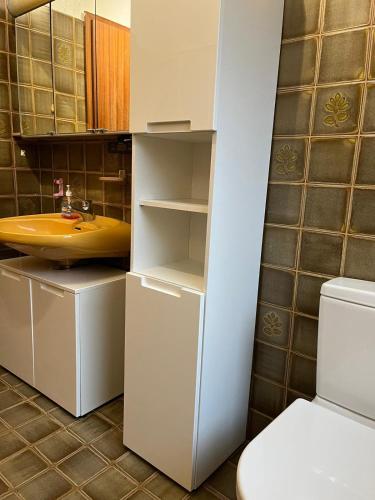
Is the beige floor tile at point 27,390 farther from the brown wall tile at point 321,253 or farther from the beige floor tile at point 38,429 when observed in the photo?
the brown wall tile at point 321,253

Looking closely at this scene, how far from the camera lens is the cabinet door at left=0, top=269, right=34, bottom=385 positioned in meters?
1.82

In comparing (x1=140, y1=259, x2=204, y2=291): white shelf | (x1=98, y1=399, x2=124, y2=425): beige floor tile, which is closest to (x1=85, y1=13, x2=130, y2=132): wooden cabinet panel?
(x1=140, y1=259, x2=204, y2=291): white shelf

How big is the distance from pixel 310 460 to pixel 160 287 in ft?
2.23

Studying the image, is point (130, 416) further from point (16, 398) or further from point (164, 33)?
point (164, 33)

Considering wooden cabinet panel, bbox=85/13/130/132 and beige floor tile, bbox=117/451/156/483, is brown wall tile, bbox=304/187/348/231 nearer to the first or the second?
wooden cabinet panel, bbox=85/13/130/132

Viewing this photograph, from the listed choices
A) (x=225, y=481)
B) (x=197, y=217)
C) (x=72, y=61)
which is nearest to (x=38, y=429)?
(x=225, y=481)

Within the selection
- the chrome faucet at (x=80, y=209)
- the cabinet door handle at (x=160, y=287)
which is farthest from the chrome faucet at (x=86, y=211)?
the cabinet door handle at (x=160, y=287)

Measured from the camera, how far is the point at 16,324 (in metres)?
1.89

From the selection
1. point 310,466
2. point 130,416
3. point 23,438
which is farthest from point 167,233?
point 23,438

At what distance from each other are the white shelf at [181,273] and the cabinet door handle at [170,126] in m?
0.50

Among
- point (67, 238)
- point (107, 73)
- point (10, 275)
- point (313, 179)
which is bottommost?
point (10, 275)

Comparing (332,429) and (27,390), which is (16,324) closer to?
(27,390)

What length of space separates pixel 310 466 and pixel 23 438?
1250 millimetres

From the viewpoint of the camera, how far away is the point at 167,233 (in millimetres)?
1505
